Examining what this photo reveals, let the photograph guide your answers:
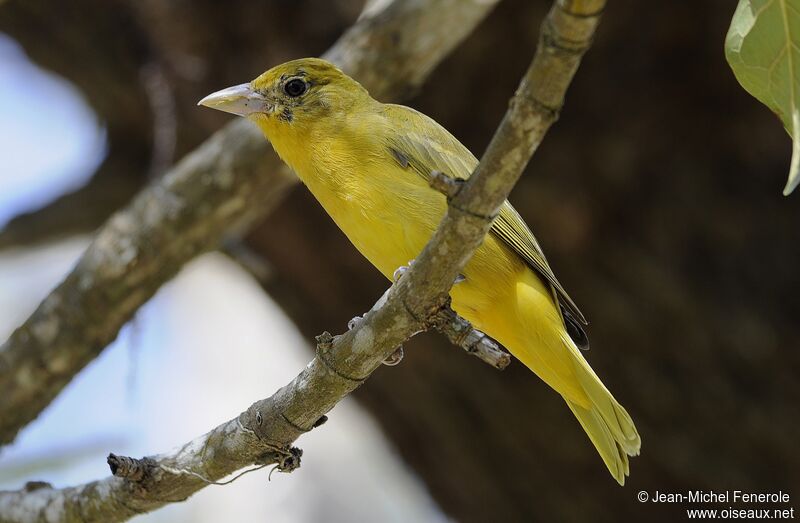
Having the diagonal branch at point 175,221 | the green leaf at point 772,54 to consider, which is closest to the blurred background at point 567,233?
the diagonal branch at point 175,221

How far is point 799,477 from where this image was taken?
13.7ft

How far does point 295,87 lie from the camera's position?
3254 millimetres

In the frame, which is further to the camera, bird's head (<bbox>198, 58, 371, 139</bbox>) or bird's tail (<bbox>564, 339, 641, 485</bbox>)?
bird's head (<bbox>198, 58, 371, 139</bbox>)

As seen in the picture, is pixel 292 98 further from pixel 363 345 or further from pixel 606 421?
pixel 606 421

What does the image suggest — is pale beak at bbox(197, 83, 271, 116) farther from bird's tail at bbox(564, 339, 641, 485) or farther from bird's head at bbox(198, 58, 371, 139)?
bird's tail at bbox(564, 339, 641, 485)

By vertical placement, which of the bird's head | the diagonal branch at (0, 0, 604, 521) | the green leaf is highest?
the bird's head

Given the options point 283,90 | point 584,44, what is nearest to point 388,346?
point 584,44

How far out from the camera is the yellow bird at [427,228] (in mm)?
2717

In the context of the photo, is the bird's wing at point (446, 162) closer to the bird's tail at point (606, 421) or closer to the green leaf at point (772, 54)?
the bird's tail at point (606, 421)

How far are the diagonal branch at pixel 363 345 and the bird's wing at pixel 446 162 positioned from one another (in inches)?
30.1

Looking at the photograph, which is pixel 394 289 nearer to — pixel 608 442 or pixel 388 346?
pixel 388 346

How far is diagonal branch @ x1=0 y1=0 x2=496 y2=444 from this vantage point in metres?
3.56

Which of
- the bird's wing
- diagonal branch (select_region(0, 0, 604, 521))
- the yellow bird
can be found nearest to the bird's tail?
the yellow bird

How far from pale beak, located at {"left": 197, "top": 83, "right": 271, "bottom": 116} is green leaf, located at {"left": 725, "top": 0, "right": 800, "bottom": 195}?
1.87m
